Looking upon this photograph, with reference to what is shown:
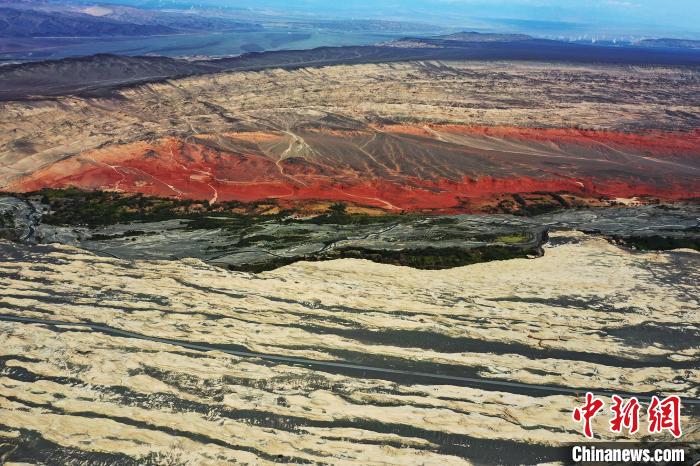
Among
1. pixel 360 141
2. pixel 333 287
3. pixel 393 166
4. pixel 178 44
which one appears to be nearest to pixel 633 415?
pixel 333 287

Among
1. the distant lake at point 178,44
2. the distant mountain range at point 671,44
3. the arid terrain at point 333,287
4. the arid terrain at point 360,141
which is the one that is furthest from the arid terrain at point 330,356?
the distant mountain range at point 671,44

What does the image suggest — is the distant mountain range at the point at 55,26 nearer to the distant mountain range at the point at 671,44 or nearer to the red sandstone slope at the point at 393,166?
the red sandstone slope at the point at 393,166

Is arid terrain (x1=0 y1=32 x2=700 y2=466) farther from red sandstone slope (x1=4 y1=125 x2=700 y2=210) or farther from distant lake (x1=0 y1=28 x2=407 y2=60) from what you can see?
distant lake (x1=0 y1=28 x2=407 y2=60)

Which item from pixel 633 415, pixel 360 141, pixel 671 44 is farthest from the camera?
pixel 671 44

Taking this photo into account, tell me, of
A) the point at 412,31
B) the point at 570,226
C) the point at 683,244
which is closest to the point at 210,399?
the point at 570,226

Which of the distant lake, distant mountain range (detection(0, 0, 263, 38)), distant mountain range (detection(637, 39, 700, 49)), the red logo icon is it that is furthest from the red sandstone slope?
distant mountain range (detection(637, 39, 700, 49))

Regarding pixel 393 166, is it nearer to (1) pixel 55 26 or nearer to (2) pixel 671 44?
(1) pixel 55 26
